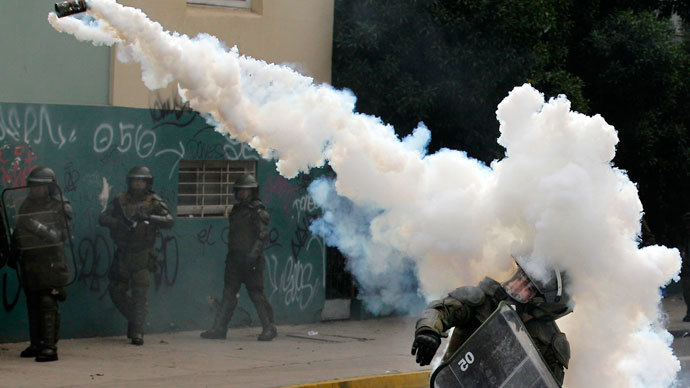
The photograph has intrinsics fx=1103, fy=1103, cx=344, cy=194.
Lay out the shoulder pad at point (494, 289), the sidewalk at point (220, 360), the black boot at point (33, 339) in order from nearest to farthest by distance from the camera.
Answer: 1. the shoulder pad at point (494, 289)
2. the sidewalk at point (220, 360)
3. the black boot at point (33, 339)

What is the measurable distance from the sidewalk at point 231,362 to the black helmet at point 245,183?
5.65 feet

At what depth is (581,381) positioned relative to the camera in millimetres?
5922

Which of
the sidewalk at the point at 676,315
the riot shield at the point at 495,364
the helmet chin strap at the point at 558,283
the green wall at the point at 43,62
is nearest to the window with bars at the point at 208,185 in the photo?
the green wall at the point at 43,62

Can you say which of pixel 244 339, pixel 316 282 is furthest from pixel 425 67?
pixel 244 339

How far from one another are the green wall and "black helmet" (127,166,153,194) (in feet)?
2.94

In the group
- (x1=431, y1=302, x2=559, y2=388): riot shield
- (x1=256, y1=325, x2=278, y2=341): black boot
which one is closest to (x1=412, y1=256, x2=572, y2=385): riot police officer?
(x1=431, y1=302, x2=559, y2=388): riot shield

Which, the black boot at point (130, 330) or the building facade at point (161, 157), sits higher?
the building facade at point (161, 157)

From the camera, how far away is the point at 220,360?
1095cm

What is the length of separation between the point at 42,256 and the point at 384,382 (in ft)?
11.1

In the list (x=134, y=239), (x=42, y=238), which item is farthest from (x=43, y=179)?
(x=134, y=239)

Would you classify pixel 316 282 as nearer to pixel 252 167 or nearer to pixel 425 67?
pixel 252 167

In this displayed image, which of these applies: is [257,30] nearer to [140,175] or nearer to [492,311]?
[140,175]

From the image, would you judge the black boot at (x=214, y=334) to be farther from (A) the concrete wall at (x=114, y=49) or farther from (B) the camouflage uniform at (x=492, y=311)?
(B) the camouflage uniform at (x=492, y=311)

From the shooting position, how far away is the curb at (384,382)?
32.0 ft
